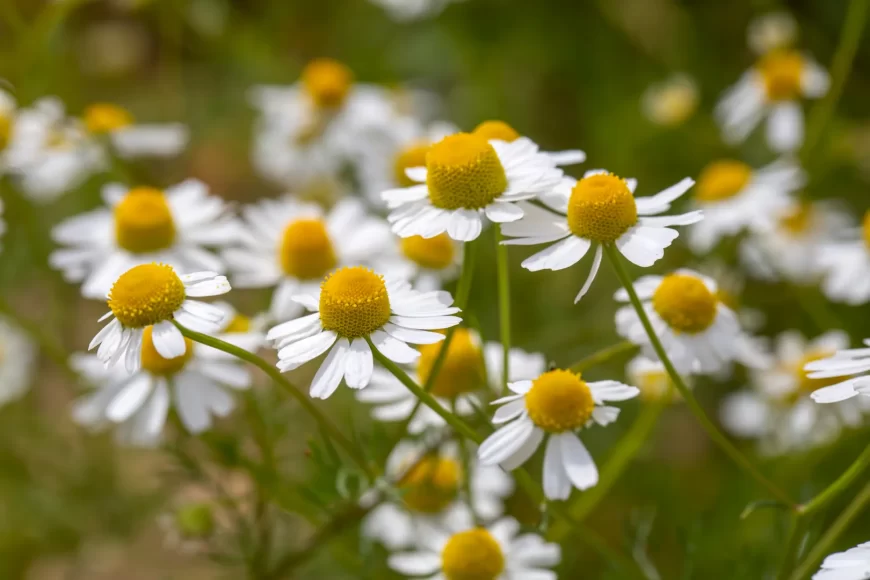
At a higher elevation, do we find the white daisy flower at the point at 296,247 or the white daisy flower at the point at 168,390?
the white daisy flower at the point at 296,247

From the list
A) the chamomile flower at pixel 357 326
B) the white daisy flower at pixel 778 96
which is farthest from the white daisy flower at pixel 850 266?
the chamomile flower at pixel 357 326

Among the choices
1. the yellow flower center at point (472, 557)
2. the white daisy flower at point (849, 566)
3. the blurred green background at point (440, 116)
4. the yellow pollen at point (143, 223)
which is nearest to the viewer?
the white daisy flower at point (849, 566)

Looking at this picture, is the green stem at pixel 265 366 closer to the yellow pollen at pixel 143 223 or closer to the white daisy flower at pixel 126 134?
the yellow pollen at pixel 143 223

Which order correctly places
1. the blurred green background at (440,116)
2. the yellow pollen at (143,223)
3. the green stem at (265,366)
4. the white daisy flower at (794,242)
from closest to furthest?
1. the green stem at (265,366)
2. the yellow pollen at (143,223)
3. the blurred green background at (440,116)
4. the white daisy flower at (794,242)

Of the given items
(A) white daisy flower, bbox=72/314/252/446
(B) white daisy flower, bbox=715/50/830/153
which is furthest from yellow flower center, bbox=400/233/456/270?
(B) white daisy flower, bbox=715/50/830/153

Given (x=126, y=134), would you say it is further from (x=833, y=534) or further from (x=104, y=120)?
(x=833, y=534)

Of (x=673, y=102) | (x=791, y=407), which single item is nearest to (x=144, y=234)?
(x=791, y=407)
